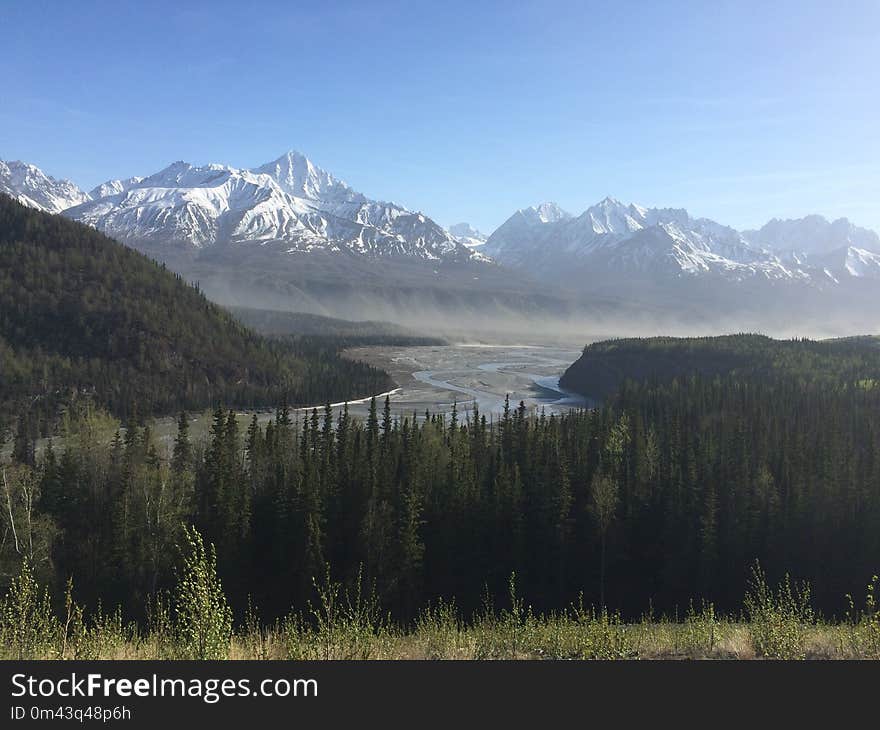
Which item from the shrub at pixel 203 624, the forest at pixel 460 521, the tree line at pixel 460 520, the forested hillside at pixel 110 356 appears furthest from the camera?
the forested hillside at pixel 110 356

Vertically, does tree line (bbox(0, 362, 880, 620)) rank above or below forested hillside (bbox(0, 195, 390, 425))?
below

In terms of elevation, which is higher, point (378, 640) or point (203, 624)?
point (203, 624)

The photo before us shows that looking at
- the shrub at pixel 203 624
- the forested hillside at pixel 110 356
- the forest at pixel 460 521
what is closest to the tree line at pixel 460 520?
the forest at pixel 460 521

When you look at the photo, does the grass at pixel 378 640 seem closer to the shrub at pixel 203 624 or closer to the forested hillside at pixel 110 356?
the shrub at pixel 203 624

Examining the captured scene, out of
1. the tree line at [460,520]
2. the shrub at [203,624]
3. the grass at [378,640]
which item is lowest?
the tree line at [460,520]

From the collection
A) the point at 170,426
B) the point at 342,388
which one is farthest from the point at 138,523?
the point at 342,388

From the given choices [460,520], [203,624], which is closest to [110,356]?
[460,520]

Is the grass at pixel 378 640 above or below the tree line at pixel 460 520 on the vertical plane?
above

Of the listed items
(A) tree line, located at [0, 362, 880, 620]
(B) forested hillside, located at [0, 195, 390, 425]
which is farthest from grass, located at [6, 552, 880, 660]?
(B) forested hillside, located at [0, 195, 390, 425]

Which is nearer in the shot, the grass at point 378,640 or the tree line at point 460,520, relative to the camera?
the grass at point 378,640

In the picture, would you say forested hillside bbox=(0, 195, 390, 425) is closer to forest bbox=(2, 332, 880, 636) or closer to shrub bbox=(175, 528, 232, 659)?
forest bbox=(2, 332, 880, 636)

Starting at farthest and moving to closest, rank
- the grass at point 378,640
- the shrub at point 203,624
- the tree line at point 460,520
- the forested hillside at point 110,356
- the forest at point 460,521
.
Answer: the forested hillside at point 110,356 < the tree line at point 460,520 < the forest at point 460,521 < the grass at point 378,640 < the shrub at point 203,624

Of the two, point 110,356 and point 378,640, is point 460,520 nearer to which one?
point 378,640

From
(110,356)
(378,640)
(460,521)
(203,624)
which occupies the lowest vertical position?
(460,521)
